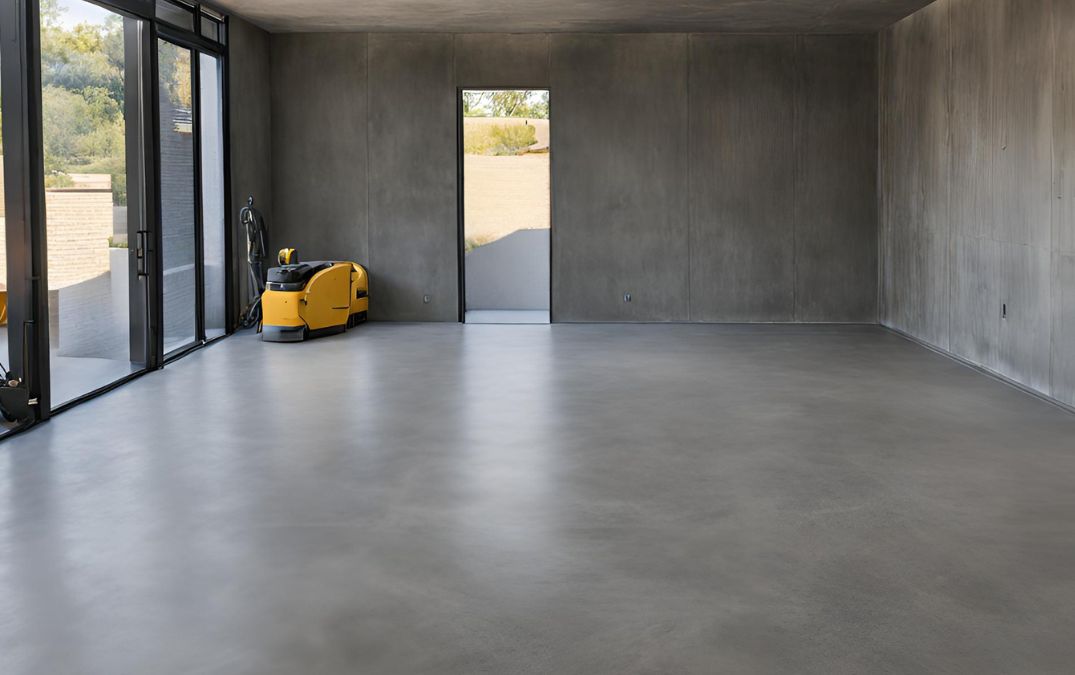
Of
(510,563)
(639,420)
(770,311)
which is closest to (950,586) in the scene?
(510,563)

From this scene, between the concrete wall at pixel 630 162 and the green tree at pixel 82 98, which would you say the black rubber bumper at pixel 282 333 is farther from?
the green tree at pixel 82 98

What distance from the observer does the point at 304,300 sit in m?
9.88

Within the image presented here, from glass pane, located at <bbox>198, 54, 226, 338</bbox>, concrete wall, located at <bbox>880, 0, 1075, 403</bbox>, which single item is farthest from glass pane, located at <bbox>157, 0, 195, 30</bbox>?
concrete wall, located at <bbox>880, 0, 1075, 403</bbox>

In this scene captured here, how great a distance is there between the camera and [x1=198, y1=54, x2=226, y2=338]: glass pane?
9.95 m

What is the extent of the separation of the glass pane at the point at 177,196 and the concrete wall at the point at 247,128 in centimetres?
100

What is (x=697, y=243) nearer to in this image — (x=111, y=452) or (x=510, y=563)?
(x=111, y=452)

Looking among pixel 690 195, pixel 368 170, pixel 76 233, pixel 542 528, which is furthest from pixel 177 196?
pixel 542 528

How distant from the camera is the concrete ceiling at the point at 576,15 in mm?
9539

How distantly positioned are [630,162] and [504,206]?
5.24 feet

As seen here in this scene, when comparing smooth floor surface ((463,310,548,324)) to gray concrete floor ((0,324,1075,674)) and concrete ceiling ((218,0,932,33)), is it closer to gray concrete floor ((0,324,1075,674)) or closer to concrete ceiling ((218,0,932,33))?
concrete ceiling ((218,0,932,33))

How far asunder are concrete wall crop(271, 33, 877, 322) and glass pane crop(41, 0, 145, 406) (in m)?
3.49

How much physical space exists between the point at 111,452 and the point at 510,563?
2.79 meters

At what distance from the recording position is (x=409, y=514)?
4.65 meters

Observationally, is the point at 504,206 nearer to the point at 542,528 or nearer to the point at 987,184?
the point at 987,184
